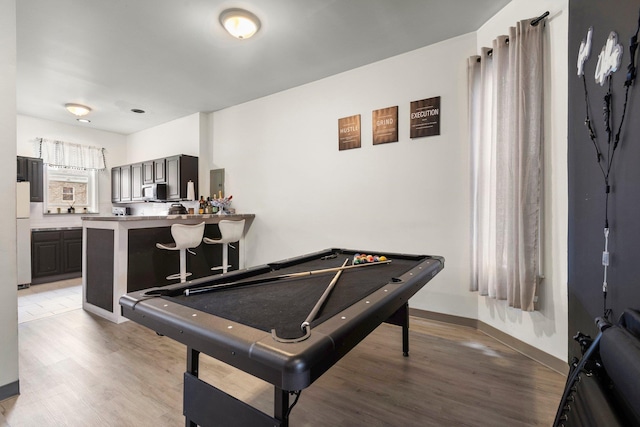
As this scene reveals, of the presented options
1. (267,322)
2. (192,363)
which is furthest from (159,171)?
(267,322)

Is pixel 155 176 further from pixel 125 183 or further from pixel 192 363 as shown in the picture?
pixel 192 363

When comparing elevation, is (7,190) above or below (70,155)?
below

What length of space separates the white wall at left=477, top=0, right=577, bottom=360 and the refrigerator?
652 cm

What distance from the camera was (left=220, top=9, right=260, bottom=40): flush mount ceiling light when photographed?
100 inches

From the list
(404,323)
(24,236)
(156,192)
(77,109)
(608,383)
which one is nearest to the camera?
(608,383)

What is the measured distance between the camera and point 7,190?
6.21 ft

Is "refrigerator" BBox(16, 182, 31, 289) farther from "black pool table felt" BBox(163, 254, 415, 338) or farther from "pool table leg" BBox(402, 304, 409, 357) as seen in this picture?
"pool table leg" BBox(402, 304, 409, 357)

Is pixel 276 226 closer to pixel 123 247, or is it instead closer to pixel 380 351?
pixel 123 247

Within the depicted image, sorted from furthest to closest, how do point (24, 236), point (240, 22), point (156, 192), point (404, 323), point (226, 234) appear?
point (156, 192), point (24, 236), point (226, 234), point (240, 22), point (404, 323)

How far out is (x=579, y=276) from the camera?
73.5 inches

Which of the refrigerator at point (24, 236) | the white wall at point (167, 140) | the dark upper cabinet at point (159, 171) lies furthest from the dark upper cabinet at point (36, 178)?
the dark upper cabinet at point (159, 171)

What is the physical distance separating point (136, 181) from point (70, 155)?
4.38 ft

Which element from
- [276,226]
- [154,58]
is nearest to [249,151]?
[276,226]

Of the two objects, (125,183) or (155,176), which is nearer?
(155,176)
